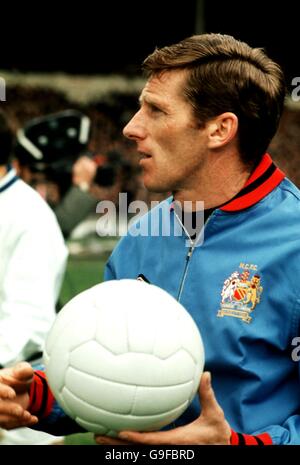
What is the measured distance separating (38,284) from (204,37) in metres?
1.88

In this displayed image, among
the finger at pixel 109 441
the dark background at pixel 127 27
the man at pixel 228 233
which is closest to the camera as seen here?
the finger at pixel 109 441

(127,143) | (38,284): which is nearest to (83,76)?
(127,143)

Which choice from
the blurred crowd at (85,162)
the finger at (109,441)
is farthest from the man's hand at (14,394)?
the blurred crowd at (85,162)

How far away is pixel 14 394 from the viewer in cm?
237

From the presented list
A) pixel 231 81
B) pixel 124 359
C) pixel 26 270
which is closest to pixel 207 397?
pixel 124 359

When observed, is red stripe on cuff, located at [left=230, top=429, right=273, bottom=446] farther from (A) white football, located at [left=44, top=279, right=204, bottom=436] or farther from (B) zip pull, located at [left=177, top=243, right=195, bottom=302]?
(B) zip pull, located at [left=177, top=243, right=195, bottom=302]

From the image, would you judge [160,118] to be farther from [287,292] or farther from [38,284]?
[38,284]

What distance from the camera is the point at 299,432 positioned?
96.7 inches

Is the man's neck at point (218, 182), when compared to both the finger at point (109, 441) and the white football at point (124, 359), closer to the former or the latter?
the white football at point (124, 359)

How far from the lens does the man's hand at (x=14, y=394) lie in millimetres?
2344

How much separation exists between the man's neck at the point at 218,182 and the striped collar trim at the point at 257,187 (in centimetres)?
4

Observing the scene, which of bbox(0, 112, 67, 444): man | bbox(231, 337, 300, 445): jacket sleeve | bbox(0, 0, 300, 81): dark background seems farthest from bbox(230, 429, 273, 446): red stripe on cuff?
bbox(0, 0, 300, 81): dark background

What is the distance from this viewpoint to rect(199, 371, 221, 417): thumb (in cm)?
218

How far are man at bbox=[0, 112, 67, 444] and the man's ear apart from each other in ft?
5.81
